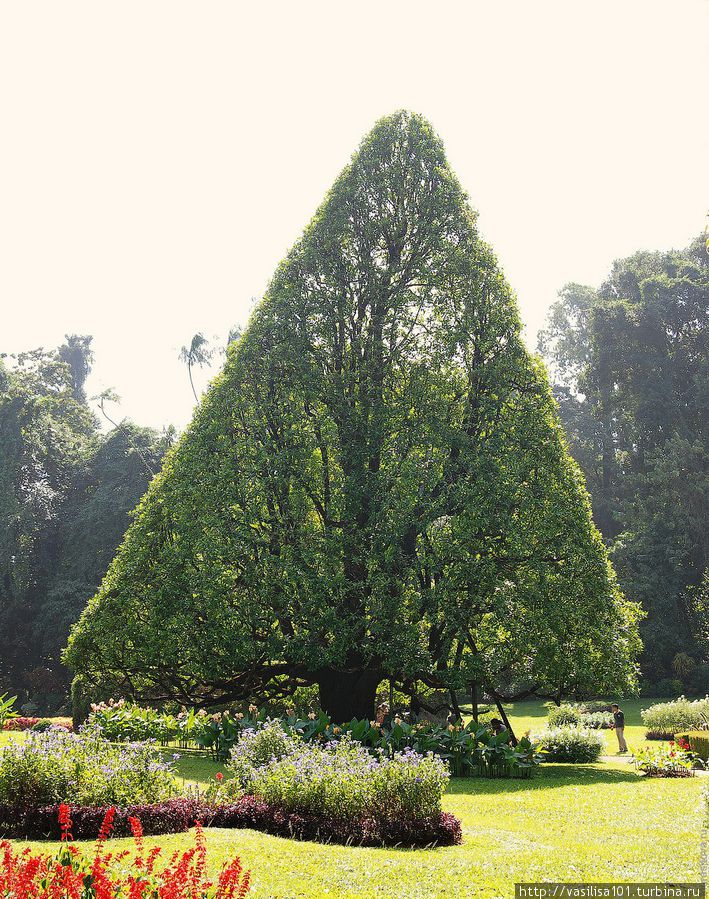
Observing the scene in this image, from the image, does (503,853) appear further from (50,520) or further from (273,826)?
(50,520)

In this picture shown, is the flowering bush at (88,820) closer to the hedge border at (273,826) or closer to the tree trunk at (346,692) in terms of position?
the hedge border at (273,826)

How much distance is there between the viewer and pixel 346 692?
52.1ft

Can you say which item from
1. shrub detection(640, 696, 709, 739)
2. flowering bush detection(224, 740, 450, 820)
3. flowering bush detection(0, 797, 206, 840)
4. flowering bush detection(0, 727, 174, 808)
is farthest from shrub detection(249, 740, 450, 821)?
shrub detection(640, 696, 709, 739)

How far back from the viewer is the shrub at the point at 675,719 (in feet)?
70.3

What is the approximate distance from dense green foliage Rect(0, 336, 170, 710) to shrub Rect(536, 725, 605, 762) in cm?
2350

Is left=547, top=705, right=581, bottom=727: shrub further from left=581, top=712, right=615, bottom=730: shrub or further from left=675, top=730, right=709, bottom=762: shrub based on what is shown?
left=675, top=730, right=709, bottom=762: shrub

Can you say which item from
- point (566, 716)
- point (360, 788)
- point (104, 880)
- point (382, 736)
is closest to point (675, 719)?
point (566, 716)

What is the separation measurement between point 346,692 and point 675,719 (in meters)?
11.9

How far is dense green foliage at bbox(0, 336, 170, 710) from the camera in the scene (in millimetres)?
33688

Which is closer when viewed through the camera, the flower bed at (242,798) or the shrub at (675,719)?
the flower bed at (242,798)

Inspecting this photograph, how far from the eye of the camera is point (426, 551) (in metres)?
15.5

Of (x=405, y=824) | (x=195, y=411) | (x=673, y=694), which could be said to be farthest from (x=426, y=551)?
(x=673, y=694)

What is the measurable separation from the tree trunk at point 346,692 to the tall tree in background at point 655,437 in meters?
22.5

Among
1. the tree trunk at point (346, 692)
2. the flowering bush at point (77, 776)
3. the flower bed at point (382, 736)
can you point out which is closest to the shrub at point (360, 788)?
the flowering bush at point (77, 776)
